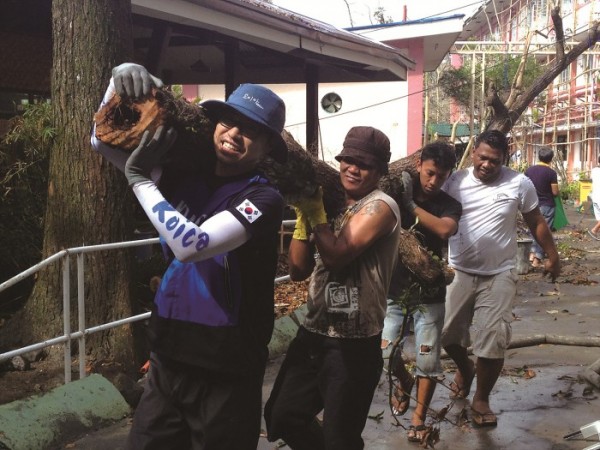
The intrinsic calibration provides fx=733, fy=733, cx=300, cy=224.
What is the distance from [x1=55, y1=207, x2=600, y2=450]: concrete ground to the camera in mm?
4410

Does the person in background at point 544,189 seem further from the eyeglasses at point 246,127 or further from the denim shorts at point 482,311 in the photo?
the eyeglasses at point 246,127

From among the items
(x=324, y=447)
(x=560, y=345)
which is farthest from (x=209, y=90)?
(x=324, y=447)

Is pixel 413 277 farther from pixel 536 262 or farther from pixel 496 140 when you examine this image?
Answer: pixel 536 262

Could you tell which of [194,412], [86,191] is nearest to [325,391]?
[194,412]

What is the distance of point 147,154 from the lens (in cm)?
246

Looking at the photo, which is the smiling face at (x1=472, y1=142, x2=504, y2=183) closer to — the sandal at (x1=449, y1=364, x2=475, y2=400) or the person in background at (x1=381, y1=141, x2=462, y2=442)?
the person in background at (x1=381, y1=141, x2=462, y2=442)

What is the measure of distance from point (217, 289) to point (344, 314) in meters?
0.98

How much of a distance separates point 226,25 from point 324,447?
546 centimetres

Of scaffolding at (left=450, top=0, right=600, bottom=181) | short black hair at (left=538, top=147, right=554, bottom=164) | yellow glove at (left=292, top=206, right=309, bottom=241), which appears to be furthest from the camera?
scaffolding at (left=450, top=0, right=600, bottom=181)

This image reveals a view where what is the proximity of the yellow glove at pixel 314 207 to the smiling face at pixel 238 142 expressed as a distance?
1.82 feet

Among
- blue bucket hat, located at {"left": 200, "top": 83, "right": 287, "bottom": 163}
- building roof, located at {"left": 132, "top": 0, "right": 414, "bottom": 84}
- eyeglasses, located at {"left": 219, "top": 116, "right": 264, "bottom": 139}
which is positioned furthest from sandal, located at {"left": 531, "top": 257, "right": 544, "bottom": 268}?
eyeglasses, located at {"left": 219, "top": 116, "right": 264, "bottom": 139}

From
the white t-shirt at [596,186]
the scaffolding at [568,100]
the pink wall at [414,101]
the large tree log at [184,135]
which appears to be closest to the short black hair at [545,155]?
the white t-shirt at [596,186]

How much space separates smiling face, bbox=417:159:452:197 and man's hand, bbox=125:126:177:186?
86.6 inches

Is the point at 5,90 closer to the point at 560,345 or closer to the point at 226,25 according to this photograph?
the point at 226,25
